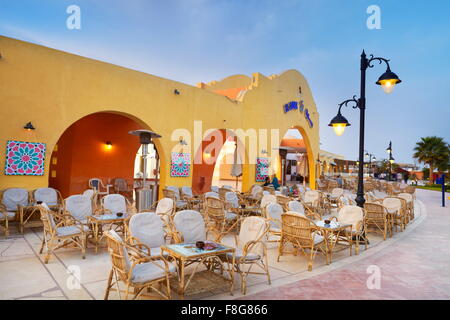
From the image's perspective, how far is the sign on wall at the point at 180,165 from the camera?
10109mm

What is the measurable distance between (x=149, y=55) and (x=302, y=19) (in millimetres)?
10675

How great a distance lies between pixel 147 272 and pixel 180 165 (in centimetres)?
729

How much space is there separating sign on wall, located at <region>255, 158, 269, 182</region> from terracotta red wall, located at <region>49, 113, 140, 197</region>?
19.7 ft

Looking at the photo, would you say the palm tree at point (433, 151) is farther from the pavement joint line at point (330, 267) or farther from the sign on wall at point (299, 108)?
the pavement joint line at point (330, 267)

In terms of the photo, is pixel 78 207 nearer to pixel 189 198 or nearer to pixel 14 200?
pixel 14 200

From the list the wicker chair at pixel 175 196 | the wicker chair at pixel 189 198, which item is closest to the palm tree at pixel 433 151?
the wicker chair at pixel 189 198

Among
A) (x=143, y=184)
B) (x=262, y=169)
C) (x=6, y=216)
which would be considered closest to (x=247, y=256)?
(x=143, y=184)

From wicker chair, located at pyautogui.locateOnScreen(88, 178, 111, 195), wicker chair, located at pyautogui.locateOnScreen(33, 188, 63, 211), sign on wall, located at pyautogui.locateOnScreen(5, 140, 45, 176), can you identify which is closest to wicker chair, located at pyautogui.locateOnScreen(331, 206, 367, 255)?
wicker chair, located at pyautogui.locateOnScreen(33, 188, 63, 211)

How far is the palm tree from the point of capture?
32375 millimetres

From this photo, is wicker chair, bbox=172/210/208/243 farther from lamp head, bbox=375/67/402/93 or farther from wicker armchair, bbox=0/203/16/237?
lamp head, bbox=375/67/402/93

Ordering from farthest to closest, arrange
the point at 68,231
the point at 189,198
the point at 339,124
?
the point at 189,198
the point at 339,124
the point at 68,231

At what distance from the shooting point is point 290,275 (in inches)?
171

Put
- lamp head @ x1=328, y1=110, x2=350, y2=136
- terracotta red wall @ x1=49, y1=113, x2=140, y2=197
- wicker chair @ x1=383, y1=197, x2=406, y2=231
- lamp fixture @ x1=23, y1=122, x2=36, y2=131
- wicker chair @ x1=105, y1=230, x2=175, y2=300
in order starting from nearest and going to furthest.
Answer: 1. wicker chair @ x1=105, y1=230, x2=175, y2=300
2. lamp head @ x1=328, y1=110, x2=350, y2=136
3. lamp fixture @ x1=23, y1=122, x2=36, y2=131
4. wicker chair @ x1=383, y1=197, x2=406, y2=231
5. terracotta red wall @ x1=49, y1=113, x2=140, y2=197

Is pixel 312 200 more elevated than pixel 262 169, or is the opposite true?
pixel 262 169
